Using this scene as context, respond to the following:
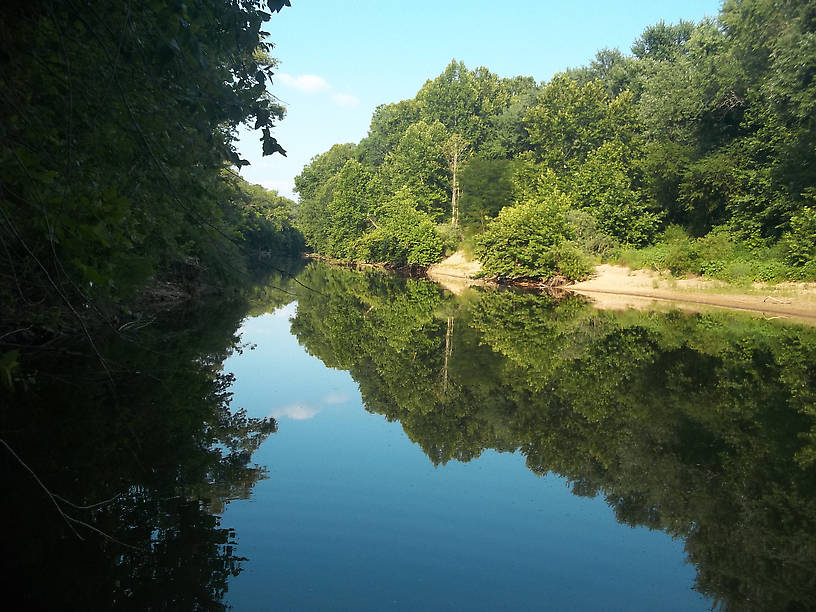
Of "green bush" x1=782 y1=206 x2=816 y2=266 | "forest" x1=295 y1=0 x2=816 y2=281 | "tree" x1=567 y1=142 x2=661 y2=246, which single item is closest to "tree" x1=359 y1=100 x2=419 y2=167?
"forest" x1=295 y1=0 x2=816 y2=281

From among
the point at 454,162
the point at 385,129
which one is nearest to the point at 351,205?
Answer: the point at 454,162

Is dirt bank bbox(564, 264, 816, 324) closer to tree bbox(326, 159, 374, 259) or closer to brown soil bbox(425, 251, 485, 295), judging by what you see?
brown soil bbox(425, 251, 485, 295)

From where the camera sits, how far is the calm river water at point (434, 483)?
10.8ft

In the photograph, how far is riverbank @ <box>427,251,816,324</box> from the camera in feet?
64.3

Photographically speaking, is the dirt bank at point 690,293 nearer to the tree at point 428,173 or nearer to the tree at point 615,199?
the tree at point 615,199

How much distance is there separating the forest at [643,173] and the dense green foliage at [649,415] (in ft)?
42.6

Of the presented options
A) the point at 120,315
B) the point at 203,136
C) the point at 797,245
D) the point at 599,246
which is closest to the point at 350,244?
the point at 599,246

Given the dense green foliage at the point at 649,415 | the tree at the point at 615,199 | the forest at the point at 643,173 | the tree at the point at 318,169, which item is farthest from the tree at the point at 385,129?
the dense green foliage at the point at 649,415

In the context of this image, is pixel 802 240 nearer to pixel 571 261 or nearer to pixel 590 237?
pixel 571 261

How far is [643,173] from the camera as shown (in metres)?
35.6

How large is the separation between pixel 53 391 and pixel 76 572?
407cm

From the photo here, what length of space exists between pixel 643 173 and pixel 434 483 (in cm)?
3555

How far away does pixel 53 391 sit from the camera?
6.47 metres

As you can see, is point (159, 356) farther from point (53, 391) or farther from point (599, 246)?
point (599, 246)
